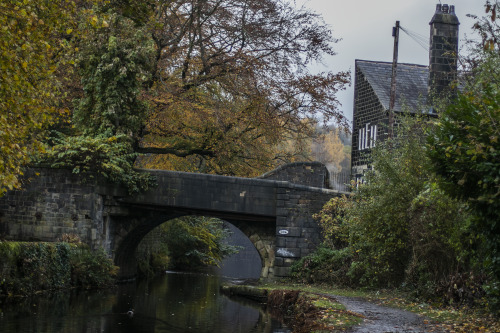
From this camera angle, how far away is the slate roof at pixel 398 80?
2867 cm

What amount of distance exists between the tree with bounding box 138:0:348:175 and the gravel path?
1001 cm

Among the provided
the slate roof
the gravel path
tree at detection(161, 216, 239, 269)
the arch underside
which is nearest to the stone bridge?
the arch underside

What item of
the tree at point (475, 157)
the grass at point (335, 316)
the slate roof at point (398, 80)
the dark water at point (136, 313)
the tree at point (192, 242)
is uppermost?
the slate roof at point (398, 80)

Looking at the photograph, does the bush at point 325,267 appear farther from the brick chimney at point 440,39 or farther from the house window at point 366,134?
the house window at point 366,134

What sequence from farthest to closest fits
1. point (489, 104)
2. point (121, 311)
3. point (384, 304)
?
point (121, 311), point (384, 304), point (489, 104)

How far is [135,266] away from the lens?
23.3 meters

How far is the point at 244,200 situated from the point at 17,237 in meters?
6.53

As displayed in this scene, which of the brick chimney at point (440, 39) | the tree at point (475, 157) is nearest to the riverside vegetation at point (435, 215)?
the tree at point (475, 157)

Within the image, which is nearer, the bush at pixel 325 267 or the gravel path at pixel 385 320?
the gravel path at pixel 385 320

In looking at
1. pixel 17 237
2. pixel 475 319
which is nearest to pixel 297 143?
pixel 17 237

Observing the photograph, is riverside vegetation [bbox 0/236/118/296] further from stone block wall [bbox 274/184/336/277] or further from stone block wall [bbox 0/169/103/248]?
stone block wall [bbox 274/184/336/277]

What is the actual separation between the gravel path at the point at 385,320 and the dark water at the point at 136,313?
1558 mm

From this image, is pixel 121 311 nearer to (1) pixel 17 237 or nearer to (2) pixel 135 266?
(1) pixel 17 237

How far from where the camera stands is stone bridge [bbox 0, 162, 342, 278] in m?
19.0
